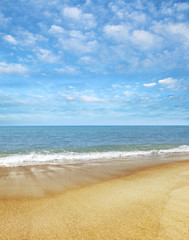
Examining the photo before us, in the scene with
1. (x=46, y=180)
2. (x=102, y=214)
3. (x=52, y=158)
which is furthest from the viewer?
(x=52, y=158)

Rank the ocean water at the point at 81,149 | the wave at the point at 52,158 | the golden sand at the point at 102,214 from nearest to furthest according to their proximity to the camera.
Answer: the golden sand at the point at 102,214
the wave at the point at 52,158
the ocean water at the point at 81,149

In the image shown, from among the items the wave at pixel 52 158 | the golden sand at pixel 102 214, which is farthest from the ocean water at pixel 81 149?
the golden sand at pixel 102 214

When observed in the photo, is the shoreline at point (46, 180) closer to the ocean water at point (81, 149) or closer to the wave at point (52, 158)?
the wave at point (52, 158)

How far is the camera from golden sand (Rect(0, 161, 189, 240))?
12.0 feet

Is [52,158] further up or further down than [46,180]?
further down

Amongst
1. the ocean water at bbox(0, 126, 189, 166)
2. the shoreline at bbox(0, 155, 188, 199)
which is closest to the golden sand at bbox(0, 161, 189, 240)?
the shoreline at bbox(0, 155, 188, 199)

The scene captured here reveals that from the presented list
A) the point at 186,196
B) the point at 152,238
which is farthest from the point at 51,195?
the point at 186,196

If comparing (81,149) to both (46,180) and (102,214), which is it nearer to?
(46,180)

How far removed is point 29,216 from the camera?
14.9 feet

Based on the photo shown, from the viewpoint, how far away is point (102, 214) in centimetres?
452

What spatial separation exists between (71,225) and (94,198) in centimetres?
177

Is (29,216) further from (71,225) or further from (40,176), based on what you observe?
(40,176)

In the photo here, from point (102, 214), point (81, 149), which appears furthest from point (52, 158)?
point (102, 214)

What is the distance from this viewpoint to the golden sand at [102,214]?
3662 mm
